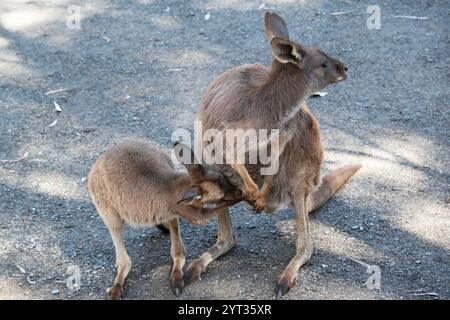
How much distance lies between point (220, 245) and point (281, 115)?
87cm

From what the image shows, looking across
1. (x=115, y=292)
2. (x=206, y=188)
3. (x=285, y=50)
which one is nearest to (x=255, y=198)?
(x=206, y=188)

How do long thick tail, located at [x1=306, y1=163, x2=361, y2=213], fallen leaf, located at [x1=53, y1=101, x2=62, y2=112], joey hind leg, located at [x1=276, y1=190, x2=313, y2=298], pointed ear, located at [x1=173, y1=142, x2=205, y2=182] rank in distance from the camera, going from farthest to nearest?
fallen leaf, located at [x1=53, y1=101, x2=62, y2=112], long thick tail, located at [x1=306, y1=163, x2=361, y2=213], joey hind leg, located at [x1=276, y1=190, x2=313, y2=298], pointed ear, located at [x1=173, y1=142, x2=205, y2=182]

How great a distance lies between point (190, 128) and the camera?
5723mm

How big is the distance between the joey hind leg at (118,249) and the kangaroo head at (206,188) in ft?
1.73

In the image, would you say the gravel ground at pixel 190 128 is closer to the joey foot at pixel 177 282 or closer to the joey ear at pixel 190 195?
the joey foot at pixel 177 282

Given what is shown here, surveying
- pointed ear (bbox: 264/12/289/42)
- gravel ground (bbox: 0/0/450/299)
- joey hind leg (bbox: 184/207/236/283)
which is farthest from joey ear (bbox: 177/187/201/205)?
pointed ear (bbox: 264/12/289/42)

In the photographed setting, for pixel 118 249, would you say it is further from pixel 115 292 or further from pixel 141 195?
pixel 141 195

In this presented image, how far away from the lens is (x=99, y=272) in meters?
4.24

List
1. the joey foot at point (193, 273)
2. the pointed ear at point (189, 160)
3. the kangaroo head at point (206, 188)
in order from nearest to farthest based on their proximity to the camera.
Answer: the pointed ear at point (189, 160) < the kangaroo head at point (206, 188) < the joey foot at point (193, 273)

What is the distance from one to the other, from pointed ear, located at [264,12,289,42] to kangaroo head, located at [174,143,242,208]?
2.85 feet

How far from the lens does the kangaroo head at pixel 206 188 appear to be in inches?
145

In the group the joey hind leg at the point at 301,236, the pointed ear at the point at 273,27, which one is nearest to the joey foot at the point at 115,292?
the joey hind leg at the point at 301,236

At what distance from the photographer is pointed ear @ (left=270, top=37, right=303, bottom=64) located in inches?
152

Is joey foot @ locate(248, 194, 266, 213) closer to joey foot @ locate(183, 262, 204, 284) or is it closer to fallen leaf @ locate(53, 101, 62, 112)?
joey foot @ locate(183, 262, 204, 284)
